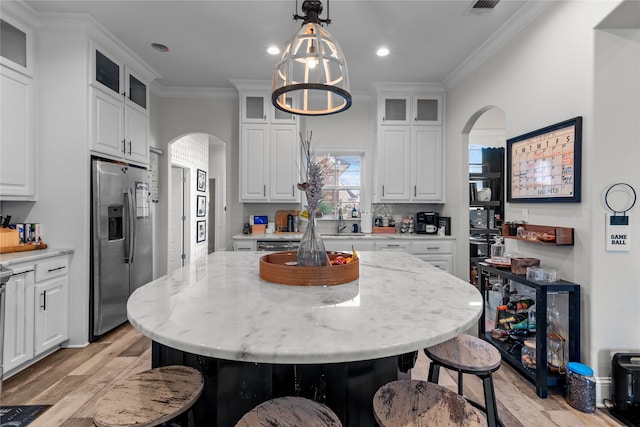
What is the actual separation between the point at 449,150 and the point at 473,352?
3281 millimetres

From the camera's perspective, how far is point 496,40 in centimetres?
302

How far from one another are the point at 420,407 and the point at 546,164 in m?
2.20

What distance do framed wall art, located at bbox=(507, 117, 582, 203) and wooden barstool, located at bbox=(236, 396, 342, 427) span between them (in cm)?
218

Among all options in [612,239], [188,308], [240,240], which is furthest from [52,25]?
[612,239]

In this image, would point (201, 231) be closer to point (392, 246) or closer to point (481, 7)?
point (392, 246)

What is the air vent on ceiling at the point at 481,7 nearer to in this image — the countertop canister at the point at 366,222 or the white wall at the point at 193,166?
the countertop canister at the point at 366,222

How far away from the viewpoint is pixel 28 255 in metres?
2.41

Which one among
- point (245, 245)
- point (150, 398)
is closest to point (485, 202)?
point (245, 245)

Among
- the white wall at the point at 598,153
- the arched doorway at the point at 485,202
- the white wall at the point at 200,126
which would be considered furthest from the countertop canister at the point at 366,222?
the white wall at the point at 598,153

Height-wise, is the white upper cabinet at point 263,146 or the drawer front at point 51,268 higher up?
the white upper cabinet at point 263,146

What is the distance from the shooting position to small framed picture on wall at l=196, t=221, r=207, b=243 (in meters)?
6.42

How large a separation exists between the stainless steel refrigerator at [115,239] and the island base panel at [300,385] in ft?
7.41

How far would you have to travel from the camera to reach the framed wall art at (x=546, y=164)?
2.15 m

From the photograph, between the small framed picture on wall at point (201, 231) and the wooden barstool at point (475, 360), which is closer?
Answer: the wooden barstool at point (475, 360)
